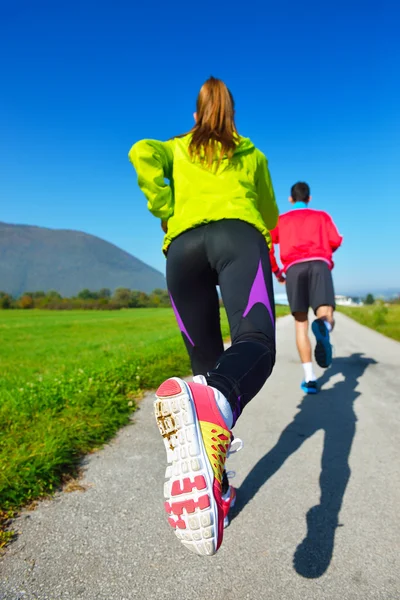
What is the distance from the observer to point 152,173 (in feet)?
6.04

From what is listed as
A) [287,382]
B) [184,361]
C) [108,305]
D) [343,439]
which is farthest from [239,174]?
[108,305]

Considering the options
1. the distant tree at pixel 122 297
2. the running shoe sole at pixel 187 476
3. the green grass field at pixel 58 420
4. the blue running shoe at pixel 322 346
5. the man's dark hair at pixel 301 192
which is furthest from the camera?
the distant tree at pixel 122 297

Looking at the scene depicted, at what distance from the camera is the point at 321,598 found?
1.33 metres

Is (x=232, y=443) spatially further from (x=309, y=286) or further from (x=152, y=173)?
(x=309, y=286)

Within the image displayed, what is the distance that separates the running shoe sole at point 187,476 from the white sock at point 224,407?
88 millimetres

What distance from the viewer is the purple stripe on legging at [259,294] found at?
5.34 ft

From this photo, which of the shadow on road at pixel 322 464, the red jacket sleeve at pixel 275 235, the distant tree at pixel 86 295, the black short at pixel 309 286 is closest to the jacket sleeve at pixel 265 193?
the shadow on road at pixel 322 464

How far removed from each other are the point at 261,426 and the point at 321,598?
6.45 feet

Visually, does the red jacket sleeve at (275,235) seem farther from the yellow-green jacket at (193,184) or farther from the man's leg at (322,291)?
the yellow-green jacket at (193,184)

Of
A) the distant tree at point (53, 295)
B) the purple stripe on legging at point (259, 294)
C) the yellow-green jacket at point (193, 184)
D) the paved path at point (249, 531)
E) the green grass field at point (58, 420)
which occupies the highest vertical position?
the distant tree at point (53, 295)

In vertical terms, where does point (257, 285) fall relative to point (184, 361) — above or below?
above

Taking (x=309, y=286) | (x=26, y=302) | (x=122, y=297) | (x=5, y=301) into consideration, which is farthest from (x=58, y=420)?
(x=26, y=302)

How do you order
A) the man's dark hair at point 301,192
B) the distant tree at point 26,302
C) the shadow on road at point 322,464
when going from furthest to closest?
1. the distant tree at point 26,302
2. the man's dark hair at point 301,192
3. the shadow on road at point 322,464

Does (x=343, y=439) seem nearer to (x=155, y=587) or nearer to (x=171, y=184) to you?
(x=155, y=587)
